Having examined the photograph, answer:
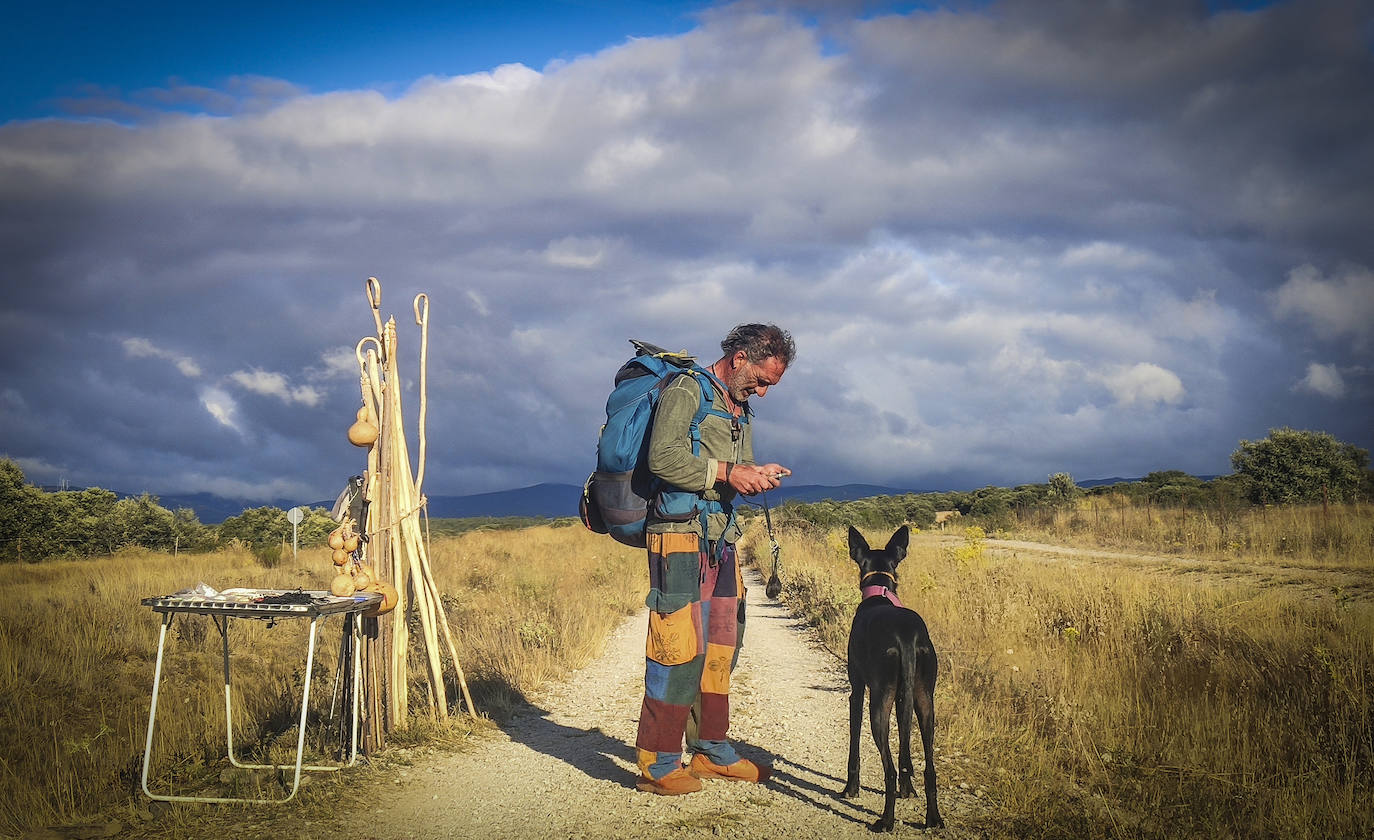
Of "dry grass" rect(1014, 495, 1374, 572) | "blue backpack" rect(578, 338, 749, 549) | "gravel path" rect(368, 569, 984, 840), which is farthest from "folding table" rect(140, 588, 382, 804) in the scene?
"dry grass" rect(1014, 495, 1374, 572)

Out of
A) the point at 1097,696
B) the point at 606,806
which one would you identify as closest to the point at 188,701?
the point at 606,806

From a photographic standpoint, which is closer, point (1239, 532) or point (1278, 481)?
point (1239, 532)

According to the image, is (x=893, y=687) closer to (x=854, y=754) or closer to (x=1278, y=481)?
(x=854, y=754)

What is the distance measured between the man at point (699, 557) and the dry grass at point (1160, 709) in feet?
5.03

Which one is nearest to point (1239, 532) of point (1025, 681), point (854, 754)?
point (1025, 681)

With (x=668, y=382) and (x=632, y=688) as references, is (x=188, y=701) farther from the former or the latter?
(x=668, y=382)

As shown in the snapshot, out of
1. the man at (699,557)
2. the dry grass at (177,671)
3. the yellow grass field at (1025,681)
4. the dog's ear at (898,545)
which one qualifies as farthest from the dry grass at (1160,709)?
the dry grass at (177,671)

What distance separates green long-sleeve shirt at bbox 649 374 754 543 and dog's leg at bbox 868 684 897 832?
1131 millimetres

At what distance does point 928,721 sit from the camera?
4301 millimetres

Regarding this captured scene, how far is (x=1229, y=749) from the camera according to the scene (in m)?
4.98

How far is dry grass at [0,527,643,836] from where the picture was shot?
197 inches

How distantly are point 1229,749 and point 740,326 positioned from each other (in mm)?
3874

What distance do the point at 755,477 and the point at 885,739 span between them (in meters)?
1.49

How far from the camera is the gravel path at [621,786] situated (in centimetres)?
424
